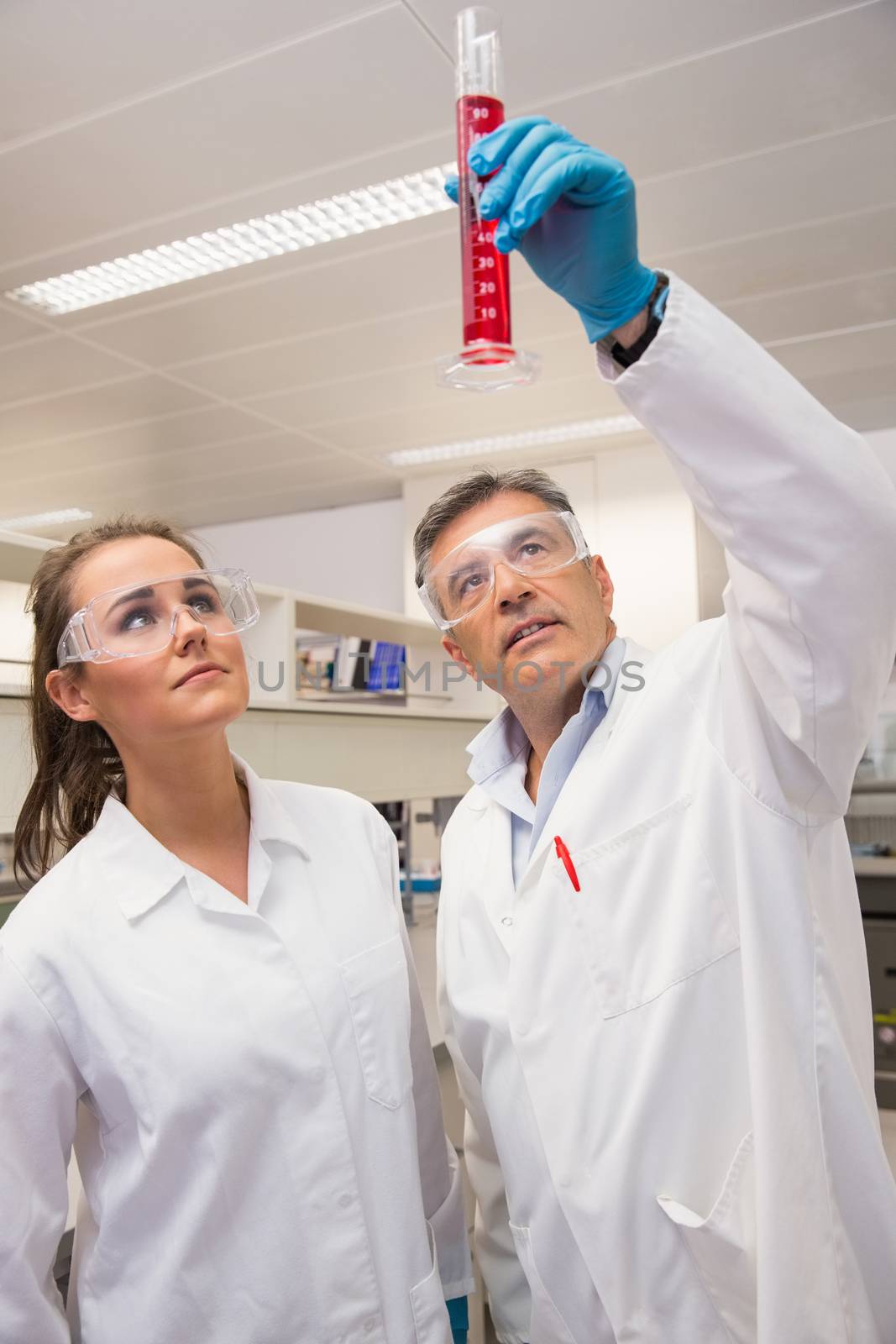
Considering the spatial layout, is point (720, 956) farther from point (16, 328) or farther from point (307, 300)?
point (16, 328)

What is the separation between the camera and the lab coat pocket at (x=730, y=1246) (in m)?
1.15

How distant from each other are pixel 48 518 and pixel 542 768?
6.65 m

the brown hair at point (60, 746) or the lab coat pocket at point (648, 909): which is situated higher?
the brown hair at point (60, 746)

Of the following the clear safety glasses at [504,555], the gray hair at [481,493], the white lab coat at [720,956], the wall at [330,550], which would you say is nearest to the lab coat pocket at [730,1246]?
the white lab coat at [720,956]

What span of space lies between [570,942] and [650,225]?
3141 millimetres

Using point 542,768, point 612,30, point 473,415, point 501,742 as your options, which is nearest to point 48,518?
point 473,415

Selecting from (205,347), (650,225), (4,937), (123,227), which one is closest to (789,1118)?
(4,937)

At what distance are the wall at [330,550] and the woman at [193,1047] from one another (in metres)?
5.77

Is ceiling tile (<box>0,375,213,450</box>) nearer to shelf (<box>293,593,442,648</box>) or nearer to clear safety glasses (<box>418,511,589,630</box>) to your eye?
shelf (<box>293,593,442,648</box>)

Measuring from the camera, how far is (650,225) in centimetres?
369

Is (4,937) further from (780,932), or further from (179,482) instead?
(179,482)

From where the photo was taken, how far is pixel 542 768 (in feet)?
5.04

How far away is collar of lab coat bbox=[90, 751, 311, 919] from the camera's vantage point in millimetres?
1260

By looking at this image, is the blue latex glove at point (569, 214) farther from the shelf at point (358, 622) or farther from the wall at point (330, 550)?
the wall at point (330, 550)
